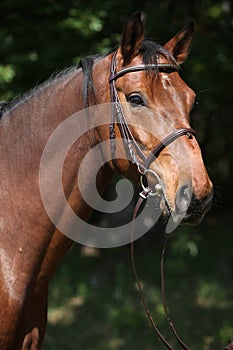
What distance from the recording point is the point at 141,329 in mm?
6398

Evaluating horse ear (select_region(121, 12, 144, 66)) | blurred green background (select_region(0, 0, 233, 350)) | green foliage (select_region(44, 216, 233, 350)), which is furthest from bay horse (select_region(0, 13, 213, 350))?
green foliage (select_region(44, 216, 233, 350))

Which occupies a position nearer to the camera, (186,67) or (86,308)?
(86,308)

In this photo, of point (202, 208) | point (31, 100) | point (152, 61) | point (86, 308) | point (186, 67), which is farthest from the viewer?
point (186, 67)

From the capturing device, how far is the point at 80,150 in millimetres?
3098

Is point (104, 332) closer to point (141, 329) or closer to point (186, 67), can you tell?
point (141, 329)

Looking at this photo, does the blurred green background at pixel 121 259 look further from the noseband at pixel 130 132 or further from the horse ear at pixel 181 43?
the noseband at pixel 130 132

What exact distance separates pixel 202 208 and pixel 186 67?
5202 mm

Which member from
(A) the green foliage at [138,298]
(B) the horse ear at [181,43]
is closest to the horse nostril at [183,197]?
(B) the horse ear at [181,43]

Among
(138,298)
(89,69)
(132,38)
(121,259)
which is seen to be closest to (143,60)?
(132,38)

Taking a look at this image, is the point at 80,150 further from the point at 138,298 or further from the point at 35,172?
the point at 138,298

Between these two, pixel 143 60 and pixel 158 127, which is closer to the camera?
pixel 158 127

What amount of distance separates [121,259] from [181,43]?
6.28 metres

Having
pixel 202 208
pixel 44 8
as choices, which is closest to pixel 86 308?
pixel 44 8

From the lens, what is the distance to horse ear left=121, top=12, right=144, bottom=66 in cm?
291
